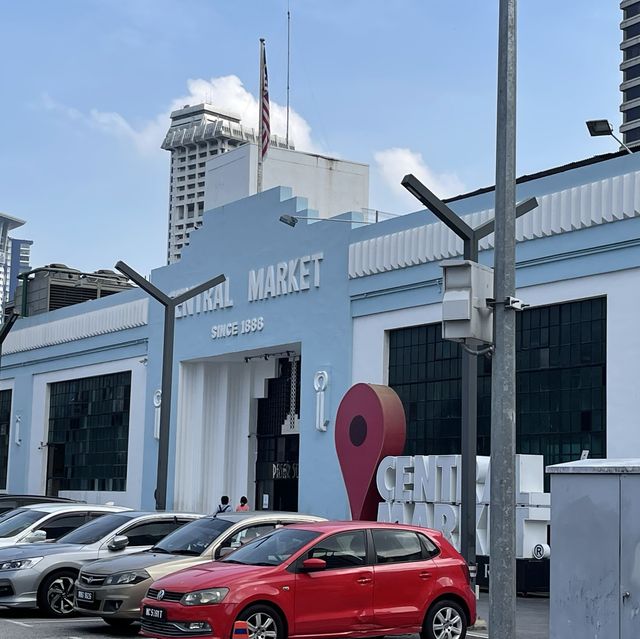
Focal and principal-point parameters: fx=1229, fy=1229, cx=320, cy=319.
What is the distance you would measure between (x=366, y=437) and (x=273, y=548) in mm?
12707

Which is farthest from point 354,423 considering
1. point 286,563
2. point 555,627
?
point 555,627

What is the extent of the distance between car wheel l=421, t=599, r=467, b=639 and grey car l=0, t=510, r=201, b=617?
504cm

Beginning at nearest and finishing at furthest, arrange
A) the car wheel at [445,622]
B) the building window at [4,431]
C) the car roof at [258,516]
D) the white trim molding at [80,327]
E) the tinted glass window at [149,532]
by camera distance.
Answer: the car wheel at [445,622], the car roof at [258,516], the tinted glass window at [149,532], the white trim molding at [80,327], the building window at [4,431]

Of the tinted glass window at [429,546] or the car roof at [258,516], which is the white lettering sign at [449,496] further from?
the tinted glass window at [429,546]

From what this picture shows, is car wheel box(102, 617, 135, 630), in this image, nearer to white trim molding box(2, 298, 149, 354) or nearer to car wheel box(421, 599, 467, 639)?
car wheel box(421, 599, 467, 639)

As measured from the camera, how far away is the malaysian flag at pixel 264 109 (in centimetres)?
3478

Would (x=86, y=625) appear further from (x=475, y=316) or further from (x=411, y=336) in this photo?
(x=411, y=336)

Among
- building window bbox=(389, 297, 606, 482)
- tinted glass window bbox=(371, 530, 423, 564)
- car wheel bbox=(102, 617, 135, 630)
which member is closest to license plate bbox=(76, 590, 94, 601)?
car wheel bbox=(102, 617, 135, 630)

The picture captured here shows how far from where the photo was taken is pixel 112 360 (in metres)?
42.9

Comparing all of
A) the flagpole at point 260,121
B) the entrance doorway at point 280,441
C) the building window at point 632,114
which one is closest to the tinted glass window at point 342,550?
the entrance doorway at point 280,441

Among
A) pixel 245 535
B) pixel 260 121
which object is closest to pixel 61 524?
pixel 245 535

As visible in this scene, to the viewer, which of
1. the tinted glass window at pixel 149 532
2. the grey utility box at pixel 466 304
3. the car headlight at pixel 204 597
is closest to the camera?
the grey utility box at pixel 466 304

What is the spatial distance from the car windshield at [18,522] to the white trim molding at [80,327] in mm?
19429

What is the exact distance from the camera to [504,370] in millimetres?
11000
